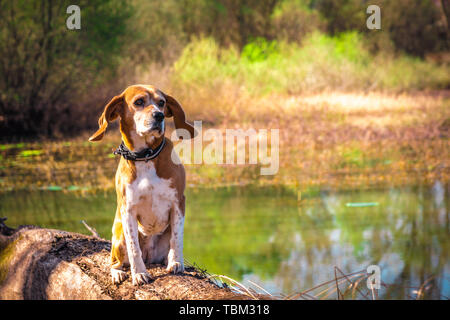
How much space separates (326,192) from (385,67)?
566 inches

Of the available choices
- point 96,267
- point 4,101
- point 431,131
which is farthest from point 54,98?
point 96,267

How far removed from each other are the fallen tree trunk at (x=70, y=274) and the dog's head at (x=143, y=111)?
670mm

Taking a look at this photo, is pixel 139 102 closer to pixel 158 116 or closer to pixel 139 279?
pixel 158 116

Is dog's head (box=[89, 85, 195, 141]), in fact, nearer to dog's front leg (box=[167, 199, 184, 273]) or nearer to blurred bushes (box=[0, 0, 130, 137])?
dog's front leg (box=[167, 199, 184, 273])

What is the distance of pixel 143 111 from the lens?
98.8 inches

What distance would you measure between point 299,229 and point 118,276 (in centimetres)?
408

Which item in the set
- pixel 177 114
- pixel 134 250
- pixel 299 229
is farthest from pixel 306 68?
pixel 134 250

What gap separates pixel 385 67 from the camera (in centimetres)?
2094

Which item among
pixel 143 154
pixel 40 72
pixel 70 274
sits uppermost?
pixel 40 72

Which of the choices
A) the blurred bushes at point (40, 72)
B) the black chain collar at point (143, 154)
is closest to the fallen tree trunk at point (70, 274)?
the black chain collar at point (143, 154)

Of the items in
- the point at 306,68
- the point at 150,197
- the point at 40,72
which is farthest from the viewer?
the point at 306,68

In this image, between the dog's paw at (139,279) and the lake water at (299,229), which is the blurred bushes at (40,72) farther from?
the dog's paw at (139,279)

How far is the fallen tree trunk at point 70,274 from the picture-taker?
101 inches

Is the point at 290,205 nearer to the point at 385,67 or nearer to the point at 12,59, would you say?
the point at 12,59
